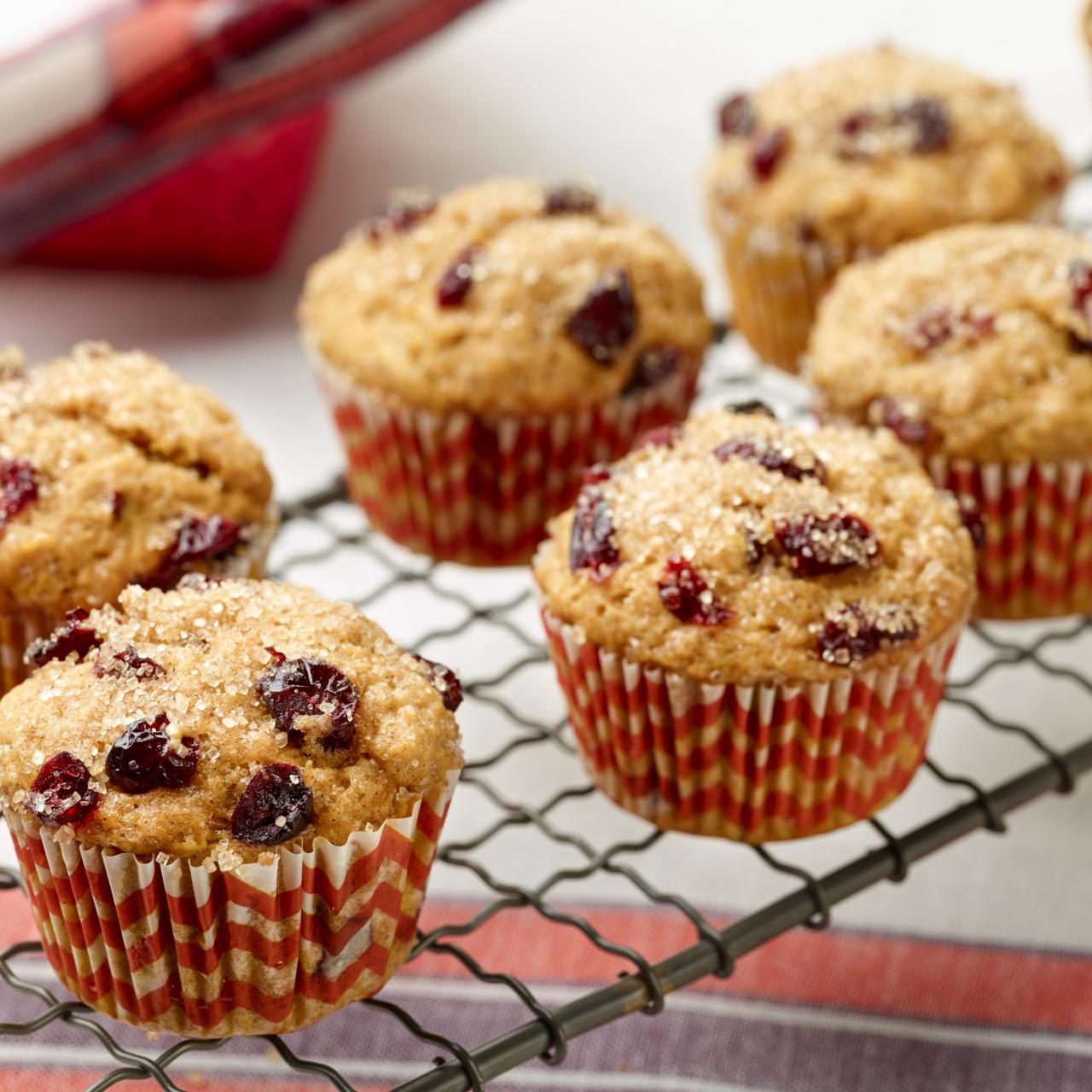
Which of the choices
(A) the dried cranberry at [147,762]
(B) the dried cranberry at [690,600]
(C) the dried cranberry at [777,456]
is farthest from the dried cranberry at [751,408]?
(A) the dried cranberry at [147,762]

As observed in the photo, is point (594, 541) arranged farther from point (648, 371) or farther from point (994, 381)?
point (994, 381)

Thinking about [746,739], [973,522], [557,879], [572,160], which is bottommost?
[572,160]

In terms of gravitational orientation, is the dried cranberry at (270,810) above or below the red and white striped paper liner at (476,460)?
above

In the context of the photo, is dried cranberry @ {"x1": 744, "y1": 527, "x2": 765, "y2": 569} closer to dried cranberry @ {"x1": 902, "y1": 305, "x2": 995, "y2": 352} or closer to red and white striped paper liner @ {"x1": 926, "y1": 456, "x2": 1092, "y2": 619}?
red and white striped paper liner @ {"x1": 926, "y1": 456, "x2": 1092, "y2": 619}

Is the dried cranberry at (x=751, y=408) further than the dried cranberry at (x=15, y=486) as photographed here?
Yes

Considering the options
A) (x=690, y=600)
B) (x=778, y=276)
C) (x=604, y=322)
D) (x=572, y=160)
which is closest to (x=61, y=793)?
(x=690, y=600)

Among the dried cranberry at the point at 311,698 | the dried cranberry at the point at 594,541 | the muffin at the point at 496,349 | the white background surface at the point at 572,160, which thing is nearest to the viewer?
the dried cranberry at the point at 311,698

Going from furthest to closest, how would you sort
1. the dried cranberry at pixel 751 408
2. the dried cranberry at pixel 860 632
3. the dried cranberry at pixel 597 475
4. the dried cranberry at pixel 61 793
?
the dried cranberry at pixel 751 408
the dried cranberry at pixel 597 475
the dried cranberry at pixel 860 632
the dried cranberry at pixel 61 793

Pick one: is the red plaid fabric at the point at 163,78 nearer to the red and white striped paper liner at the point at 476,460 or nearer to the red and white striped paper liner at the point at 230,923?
the red and white striped paper liner at the point at 476,460
